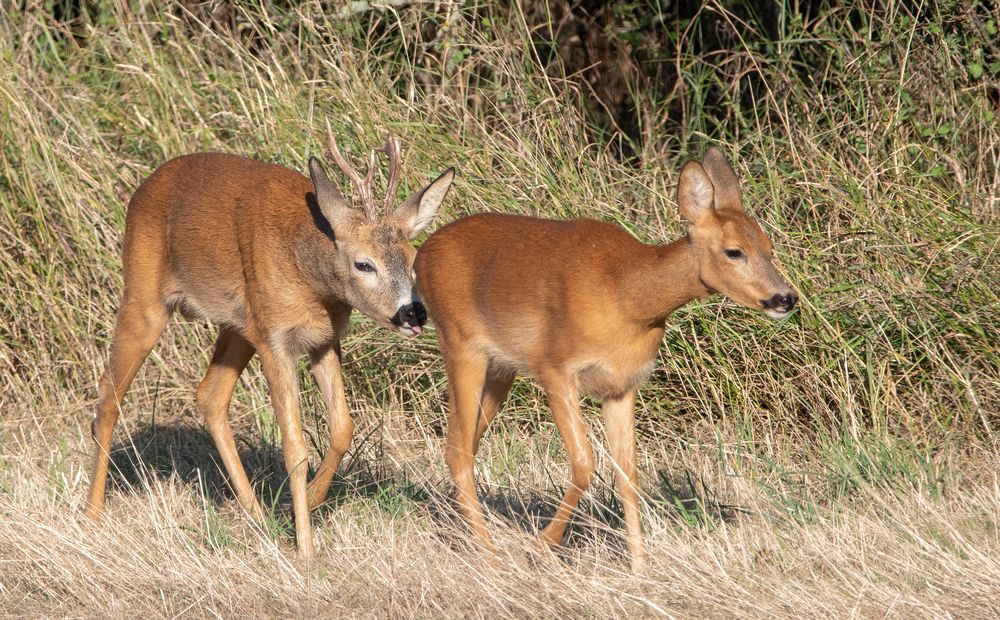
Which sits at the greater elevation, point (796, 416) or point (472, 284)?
point (472, 284)

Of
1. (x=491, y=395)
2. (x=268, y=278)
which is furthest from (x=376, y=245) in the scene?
(x=491, y=395)

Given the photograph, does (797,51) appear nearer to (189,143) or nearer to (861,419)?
(861,419)

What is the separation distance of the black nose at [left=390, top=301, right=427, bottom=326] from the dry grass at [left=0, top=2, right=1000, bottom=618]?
29.5 inches

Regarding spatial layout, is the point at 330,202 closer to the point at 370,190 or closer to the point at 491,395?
the point at 370,190

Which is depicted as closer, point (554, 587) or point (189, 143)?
point (554, 587)

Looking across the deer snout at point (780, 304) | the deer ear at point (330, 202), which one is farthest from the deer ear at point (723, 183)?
the deer ear at point (330, 202)

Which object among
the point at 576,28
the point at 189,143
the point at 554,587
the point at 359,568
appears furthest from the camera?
the point at 576,28

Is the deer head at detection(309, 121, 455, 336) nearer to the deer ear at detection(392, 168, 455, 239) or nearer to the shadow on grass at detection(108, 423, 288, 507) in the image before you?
the deer ear at detection(392, 168, 455, 239)

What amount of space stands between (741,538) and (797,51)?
4.25 meters

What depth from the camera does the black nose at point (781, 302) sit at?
4910mm

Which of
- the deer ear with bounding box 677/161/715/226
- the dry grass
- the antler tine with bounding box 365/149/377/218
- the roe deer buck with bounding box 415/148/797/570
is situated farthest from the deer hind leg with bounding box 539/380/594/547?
the antler tine with bounding box 365/149/377/218

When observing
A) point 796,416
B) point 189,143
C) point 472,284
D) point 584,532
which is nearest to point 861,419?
point 796,416

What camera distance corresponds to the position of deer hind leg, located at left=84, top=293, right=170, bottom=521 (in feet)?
21.1

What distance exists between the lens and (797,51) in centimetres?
844
